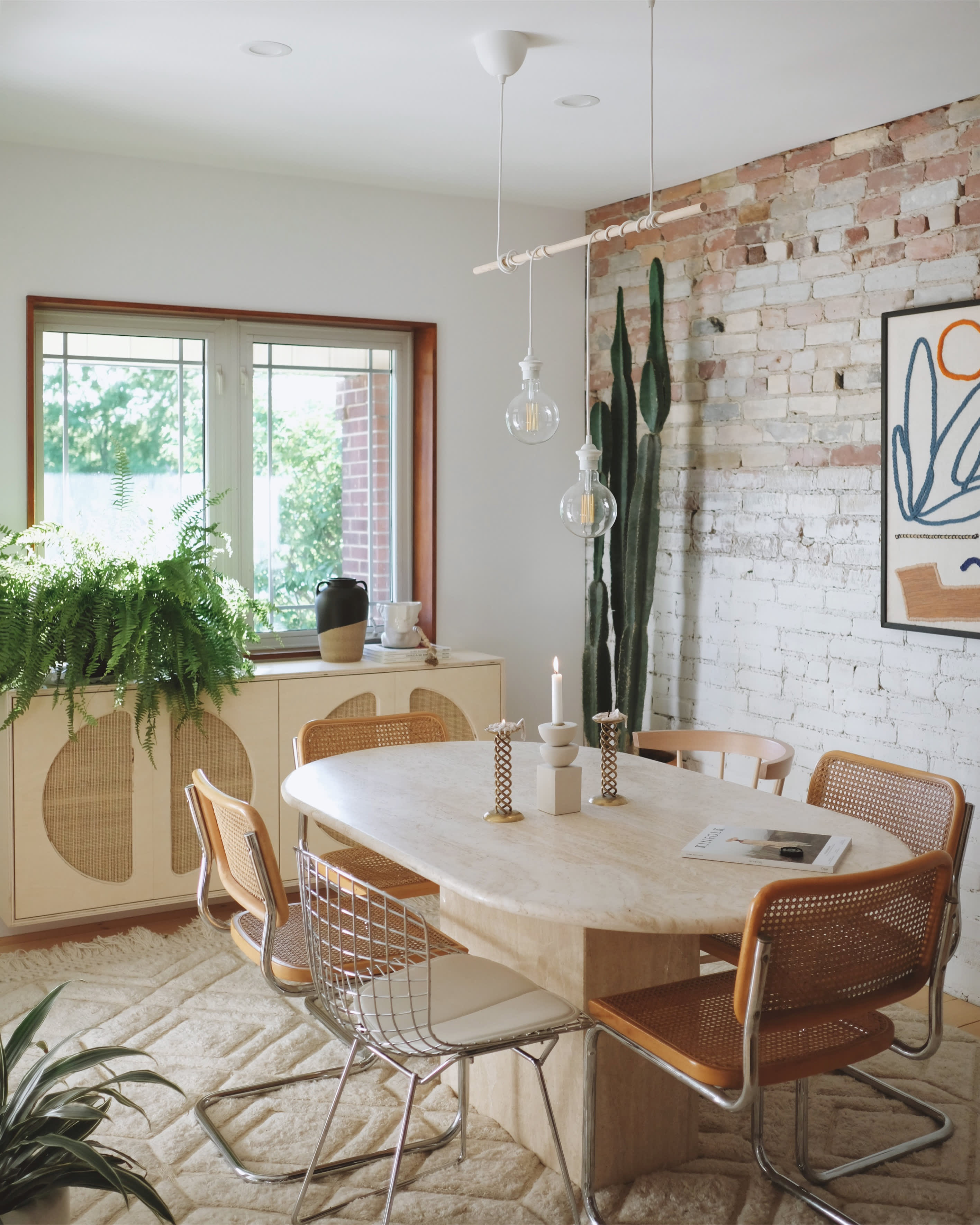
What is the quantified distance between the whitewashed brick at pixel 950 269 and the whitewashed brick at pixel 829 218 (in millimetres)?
343

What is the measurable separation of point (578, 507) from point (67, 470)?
2.02 m

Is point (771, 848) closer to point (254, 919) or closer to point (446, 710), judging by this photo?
point (254, 919)

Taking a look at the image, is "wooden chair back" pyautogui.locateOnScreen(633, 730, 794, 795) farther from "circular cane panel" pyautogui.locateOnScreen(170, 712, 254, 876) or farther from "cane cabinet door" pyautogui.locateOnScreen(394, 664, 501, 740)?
"circular cane panel" pyautogui.locateOnScreen(170, 712, 254, 876)

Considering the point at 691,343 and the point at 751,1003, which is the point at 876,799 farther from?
the point at 691,343

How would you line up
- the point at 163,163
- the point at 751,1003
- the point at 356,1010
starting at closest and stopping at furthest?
the point at 751,1003 < the point at 356,1010 < the point at 163,163

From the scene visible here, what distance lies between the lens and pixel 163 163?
13.3ft

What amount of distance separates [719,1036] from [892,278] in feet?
8.15

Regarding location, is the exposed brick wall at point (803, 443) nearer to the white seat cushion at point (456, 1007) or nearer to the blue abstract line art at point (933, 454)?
the blue abstract line art at point (933, 454)

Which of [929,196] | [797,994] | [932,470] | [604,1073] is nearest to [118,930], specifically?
[604,1073]

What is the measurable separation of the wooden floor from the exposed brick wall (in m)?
0.88

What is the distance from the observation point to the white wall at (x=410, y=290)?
391 centimetres

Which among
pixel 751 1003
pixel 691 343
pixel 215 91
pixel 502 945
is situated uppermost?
pixel 215 91

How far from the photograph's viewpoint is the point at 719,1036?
2023mm

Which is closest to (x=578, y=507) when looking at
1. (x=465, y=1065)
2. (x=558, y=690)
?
(x=558, y=690)
